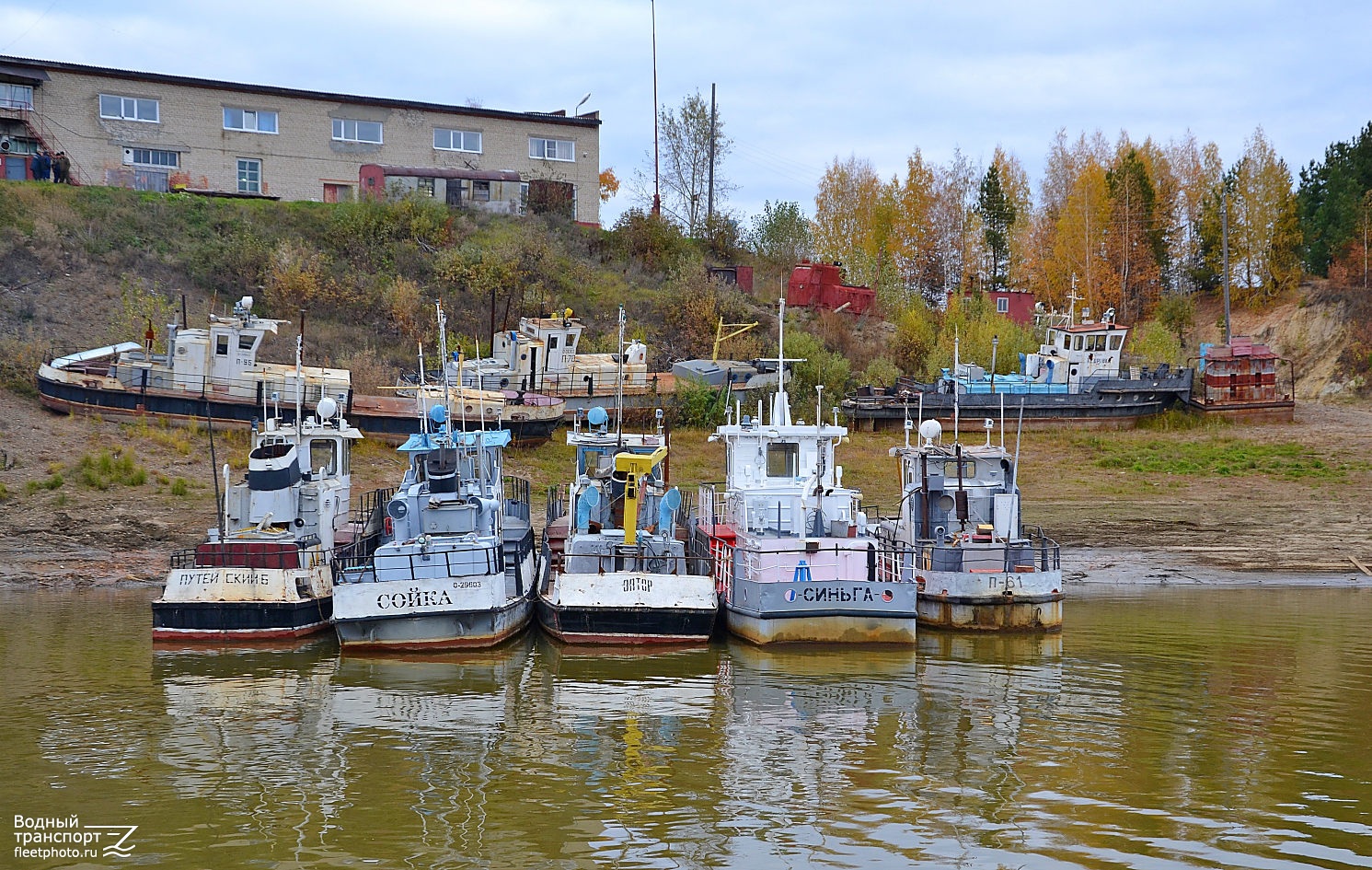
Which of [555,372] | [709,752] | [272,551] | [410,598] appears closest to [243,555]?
[272,551]

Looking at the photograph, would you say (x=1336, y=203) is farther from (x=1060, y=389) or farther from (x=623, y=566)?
(x=623, y=566)

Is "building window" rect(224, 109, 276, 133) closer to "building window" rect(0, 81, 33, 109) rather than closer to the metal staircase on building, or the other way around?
the metal staircase on building

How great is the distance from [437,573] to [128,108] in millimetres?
44133

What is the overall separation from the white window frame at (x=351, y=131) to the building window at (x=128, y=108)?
8.04 m

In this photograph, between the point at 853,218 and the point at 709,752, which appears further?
the point at 853,218

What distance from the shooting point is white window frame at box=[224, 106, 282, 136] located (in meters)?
59.4

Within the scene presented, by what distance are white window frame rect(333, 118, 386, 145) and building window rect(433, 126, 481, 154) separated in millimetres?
2782

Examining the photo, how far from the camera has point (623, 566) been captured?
77.3 feet

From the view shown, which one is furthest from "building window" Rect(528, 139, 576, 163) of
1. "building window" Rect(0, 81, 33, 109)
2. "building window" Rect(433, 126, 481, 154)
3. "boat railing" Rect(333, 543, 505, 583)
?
"boat railing" Rect(333, 543, 505, 583)

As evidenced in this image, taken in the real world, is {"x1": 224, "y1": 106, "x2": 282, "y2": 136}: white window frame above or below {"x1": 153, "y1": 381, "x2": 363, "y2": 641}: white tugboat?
above

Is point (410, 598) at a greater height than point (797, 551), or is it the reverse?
point (797, 551)

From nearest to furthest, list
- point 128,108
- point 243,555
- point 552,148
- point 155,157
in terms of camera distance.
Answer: point 243,555, point 128,108, point 155,157, point 552,148

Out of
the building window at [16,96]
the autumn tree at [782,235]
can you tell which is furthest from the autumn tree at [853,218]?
the building window at [16,96]

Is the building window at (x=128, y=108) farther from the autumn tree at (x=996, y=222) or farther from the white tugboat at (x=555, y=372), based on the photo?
the autumn tree at (x=996, y=222)
